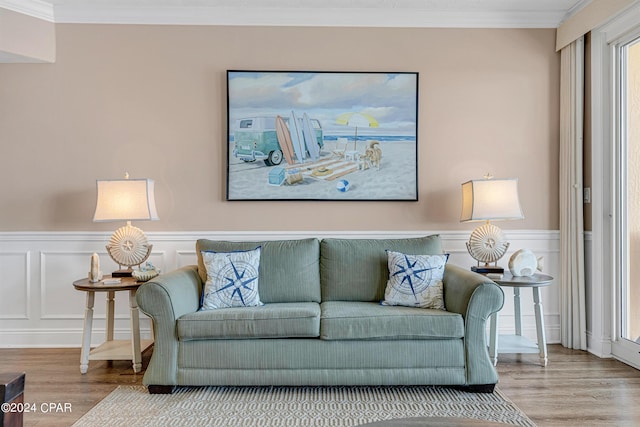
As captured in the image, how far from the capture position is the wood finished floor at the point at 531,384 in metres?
2.53

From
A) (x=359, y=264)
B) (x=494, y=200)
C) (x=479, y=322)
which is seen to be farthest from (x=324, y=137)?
(x=479, y=322)

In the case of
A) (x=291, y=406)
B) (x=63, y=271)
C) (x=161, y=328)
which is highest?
(x=63, y=271)

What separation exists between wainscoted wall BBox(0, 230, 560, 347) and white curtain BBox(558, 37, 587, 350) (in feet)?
0.57

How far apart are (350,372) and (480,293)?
84 cm

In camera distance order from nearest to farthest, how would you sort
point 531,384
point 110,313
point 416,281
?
point 531,384, point 416,281, point 110,313

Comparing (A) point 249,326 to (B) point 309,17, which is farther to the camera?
(B) point 309,17

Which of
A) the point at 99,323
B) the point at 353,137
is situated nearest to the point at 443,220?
the point at 353,137

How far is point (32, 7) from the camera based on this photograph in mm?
3715

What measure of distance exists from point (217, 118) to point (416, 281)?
76.6 inches

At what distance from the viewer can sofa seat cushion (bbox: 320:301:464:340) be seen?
2.81 metres

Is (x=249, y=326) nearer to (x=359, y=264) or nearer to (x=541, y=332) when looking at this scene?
(x=359, y=264)

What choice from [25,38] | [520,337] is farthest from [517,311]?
[25,38]

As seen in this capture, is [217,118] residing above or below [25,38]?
below

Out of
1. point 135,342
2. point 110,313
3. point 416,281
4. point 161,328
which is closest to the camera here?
point 161,328
